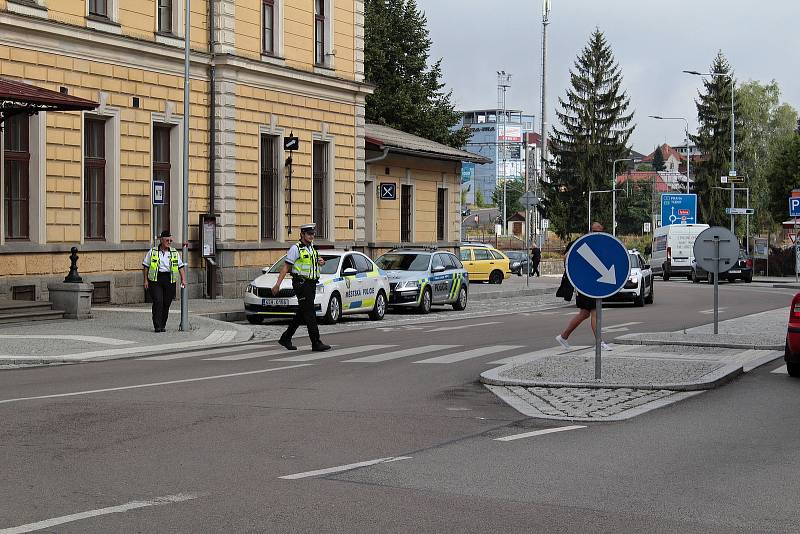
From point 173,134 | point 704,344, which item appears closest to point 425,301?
point 173,134

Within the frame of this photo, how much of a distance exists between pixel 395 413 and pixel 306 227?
25.1ft

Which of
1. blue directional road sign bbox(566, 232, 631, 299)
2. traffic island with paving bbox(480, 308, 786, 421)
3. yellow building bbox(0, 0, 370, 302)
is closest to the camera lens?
traffic island with paving bbox(480, 308, 786, 421)

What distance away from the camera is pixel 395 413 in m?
11.3

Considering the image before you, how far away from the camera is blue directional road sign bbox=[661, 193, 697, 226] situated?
8369 cm

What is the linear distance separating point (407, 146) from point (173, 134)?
1270 centimetres

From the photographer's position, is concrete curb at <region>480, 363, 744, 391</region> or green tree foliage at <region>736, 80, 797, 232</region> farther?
green tree foliage at <region>736, 80, 797, 232</region>

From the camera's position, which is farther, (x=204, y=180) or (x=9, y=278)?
(x=204, y=180)

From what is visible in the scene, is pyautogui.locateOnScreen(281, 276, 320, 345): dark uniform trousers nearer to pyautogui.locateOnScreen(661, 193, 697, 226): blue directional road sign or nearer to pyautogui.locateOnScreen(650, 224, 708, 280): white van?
pyautogui.locateOnScreen(650, 224, 708, 280): white van

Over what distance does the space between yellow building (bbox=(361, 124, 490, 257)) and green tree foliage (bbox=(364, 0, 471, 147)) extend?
20.4m

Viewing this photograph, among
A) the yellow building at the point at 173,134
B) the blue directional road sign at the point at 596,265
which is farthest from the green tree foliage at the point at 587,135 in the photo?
the blue directional road sign at the point at 596,265

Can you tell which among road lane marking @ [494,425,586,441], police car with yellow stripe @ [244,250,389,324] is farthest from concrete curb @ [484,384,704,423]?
police car with yellow stripe @ [244,250,389,324]

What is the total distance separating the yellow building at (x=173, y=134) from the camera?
25391 millimetres

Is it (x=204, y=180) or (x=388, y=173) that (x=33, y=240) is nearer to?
(x=204, y=180)

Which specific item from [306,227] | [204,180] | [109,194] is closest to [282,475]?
[306,227]
